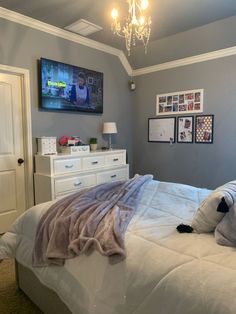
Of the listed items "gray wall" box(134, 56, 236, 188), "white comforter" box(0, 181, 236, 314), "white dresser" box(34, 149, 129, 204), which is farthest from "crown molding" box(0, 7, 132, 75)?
"white comforter" box(0, 181, 236, 314)

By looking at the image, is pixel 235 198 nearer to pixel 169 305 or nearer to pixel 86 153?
pixel 169 305

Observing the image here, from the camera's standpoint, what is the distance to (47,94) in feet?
11.2

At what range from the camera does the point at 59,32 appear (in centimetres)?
353

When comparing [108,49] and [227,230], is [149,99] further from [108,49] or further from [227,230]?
[227,230]

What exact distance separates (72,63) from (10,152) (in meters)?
1.64

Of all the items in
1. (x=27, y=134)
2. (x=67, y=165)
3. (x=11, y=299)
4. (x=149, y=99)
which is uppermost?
(x=149, y=99)

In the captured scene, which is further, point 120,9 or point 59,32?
point 59,32

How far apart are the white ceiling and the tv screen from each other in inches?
22.8

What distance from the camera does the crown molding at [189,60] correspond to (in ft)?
11.7

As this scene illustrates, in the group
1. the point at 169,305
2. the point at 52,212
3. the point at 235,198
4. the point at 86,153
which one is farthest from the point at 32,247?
the point at 86,153

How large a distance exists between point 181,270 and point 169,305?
0.48 ft

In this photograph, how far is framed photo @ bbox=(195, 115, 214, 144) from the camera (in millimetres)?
3830

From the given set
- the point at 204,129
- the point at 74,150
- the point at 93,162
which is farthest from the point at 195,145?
the point at 74,150

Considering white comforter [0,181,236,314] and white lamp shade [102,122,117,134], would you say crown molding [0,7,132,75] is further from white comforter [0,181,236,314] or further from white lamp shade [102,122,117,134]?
white comforter [0,181,236,314]
